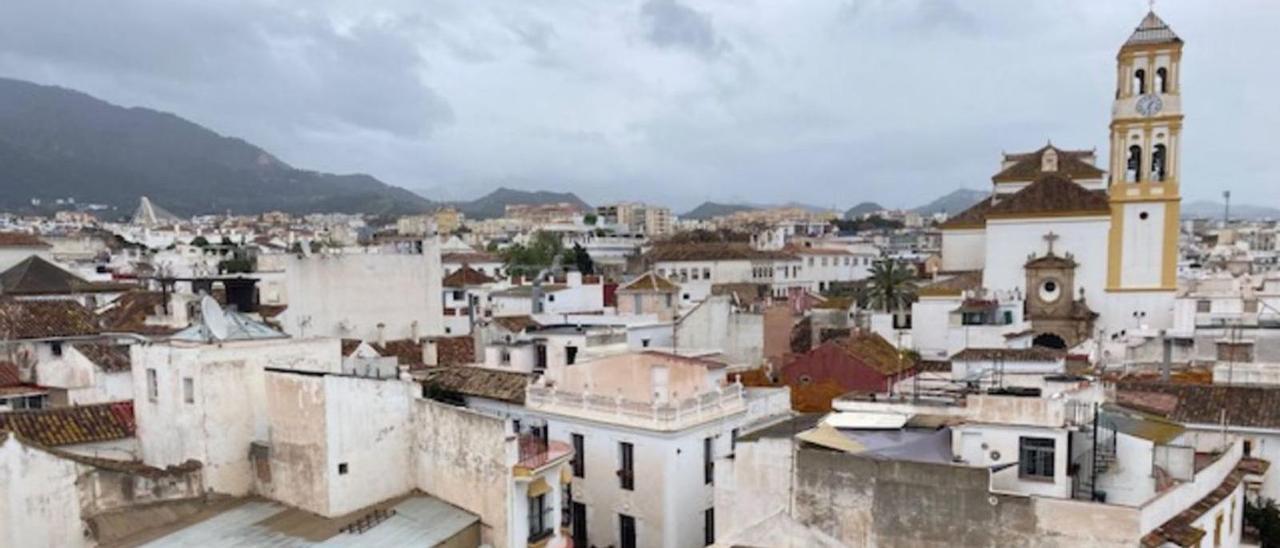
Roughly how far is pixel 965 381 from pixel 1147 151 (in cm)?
3265

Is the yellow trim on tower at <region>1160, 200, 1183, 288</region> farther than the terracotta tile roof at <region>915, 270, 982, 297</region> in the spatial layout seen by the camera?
Yes

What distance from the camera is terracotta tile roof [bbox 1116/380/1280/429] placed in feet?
76.8

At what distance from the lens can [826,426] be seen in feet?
62.8

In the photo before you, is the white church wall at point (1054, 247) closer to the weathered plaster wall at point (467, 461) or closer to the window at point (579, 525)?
the window at point (579, 525)

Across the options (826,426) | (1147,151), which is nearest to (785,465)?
(826,426)

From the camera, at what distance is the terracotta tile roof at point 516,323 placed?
111 feet

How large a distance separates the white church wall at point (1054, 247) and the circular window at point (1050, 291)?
40.1 inches

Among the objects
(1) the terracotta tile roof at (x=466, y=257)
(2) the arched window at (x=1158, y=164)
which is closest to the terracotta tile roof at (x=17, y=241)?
(1) the terracotta tile roof at (x=466, y=257)

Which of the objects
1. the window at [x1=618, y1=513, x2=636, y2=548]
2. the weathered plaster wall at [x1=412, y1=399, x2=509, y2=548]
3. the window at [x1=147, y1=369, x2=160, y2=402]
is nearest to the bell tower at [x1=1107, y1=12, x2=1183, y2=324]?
the window at [x1=618, y1=513, x2=636, y2=548]

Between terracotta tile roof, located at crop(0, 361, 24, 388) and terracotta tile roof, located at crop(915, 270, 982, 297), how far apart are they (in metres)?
37.6

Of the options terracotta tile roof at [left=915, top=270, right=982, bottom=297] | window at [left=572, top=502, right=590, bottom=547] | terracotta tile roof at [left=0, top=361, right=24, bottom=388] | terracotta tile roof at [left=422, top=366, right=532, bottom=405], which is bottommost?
window at [left=572, top=502, right=590, bottom=547]

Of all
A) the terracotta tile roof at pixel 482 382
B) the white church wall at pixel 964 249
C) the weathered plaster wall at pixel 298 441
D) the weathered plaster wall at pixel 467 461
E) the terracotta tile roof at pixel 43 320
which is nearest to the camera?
the weathered plaster wall at pixel 467 461

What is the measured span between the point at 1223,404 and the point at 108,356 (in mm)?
32800

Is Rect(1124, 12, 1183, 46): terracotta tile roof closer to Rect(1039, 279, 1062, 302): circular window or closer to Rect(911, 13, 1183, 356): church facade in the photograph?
Rect(911, 13, 1183, 356): church facade
